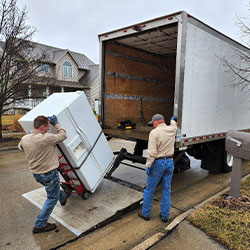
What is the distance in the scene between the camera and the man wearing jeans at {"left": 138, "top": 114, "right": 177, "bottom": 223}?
3395 mm

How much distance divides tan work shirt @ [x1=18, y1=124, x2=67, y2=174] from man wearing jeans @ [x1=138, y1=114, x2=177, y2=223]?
132cm

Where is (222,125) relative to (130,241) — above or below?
above

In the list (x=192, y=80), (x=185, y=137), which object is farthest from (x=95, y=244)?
(x=192, y=80)

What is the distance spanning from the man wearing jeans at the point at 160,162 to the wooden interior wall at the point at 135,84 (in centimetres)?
247

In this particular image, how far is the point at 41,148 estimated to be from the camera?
2951 millimetres

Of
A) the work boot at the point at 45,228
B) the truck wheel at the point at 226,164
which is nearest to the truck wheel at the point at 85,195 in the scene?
the work boot at the point at 45,228

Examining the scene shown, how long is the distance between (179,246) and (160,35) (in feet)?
13.9

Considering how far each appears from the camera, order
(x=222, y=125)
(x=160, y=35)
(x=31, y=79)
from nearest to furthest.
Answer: (x=160, y=35), (x=222, y=125), (x=31, y=79)

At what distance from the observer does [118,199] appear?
396cm

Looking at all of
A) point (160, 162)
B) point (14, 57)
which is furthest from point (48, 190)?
point (14, 57)

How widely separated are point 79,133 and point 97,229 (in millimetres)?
1474

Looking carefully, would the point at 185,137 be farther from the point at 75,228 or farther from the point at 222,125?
the point at 75,228

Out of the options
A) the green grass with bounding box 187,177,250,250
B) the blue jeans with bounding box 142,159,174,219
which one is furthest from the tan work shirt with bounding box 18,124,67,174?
the green grass with bounding box 187,177,250,250

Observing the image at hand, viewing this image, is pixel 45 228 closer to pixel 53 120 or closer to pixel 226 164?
pixel 53 120
